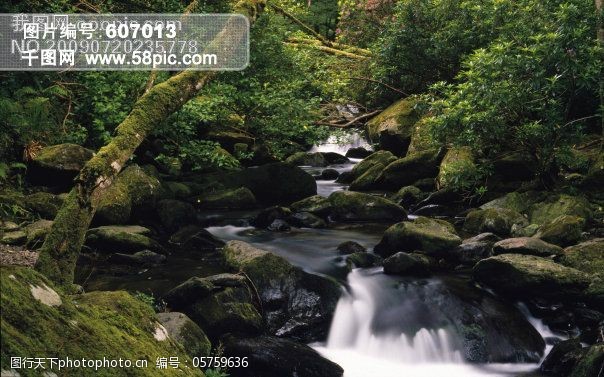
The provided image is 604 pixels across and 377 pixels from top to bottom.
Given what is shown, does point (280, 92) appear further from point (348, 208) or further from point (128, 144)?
point (128, 144)

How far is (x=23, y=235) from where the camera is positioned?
8.03m

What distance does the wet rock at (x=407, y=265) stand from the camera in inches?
334

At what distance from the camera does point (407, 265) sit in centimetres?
848

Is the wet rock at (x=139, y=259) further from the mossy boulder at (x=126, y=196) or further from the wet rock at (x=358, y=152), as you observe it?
the wet rock at (x=358, y=152)

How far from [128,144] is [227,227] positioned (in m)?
5.93

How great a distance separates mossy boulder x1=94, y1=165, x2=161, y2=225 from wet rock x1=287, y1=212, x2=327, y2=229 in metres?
2.87

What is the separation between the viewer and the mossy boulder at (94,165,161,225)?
9664 mm

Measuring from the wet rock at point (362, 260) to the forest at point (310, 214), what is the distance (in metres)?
0.03

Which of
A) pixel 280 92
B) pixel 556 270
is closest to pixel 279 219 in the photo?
pixel 280 92

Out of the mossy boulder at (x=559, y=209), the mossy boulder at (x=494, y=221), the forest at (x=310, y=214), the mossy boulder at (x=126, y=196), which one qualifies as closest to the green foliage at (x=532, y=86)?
the forest at (x=310, y=214)

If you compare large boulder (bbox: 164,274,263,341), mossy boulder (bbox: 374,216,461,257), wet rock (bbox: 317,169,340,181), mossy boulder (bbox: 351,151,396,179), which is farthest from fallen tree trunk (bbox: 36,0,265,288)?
wet rock (bbox: 317,169,340,181)

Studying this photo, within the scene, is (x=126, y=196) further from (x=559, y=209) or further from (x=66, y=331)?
(x=559, y=209)

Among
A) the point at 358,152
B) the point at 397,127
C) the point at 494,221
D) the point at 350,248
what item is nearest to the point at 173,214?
the point at 350,248

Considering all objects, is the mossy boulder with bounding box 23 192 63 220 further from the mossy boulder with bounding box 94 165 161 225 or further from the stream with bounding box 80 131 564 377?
the stream with bounding box 80 131 564 377
